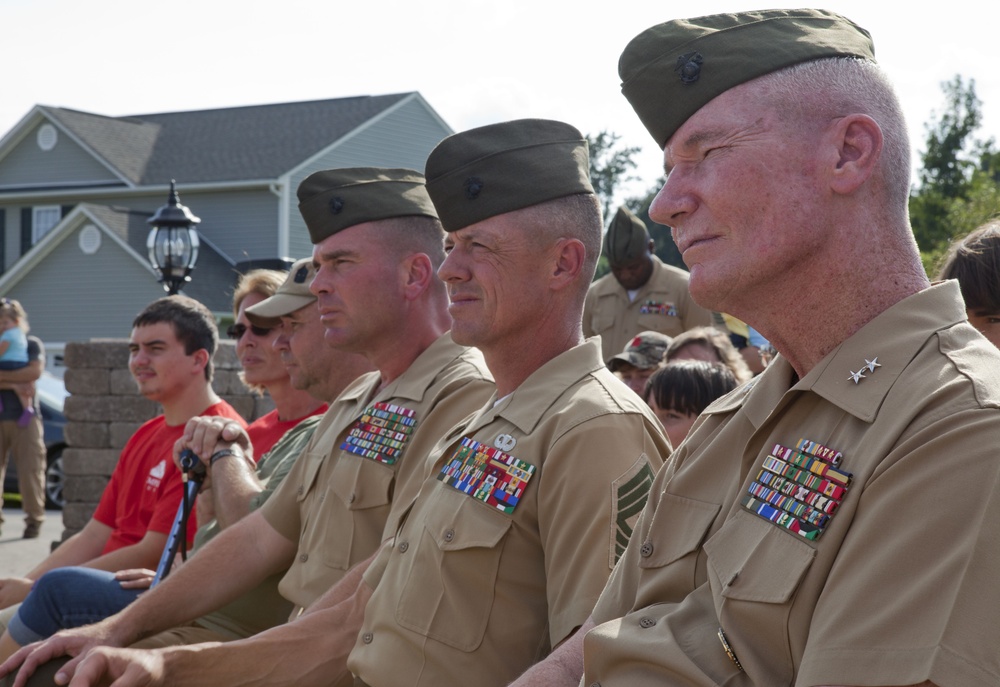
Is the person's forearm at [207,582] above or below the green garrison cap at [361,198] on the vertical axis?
below

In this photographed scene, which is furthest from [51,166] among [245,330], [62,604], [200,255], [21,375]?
[62,604]

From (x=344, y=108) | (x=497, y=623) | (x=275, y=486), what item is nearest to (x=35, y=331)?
(x=344, y=108)

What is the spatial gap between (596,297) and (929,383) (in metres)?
5.63

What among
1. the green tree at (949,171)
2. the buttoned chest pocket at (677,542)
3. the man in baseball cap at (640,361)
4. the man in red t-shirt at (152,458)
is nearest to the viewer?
the buttoned chest pocket at (677,542)

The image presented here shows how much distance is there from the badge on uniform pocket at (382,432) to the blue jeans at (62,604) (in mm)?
1103

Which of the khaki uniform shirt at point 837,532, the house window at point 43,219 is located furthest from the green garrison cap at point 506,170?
the house window at point 43,219

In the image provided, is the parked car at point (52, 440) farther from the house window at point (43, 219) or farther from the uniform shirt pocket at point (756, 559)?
the house window at point (43, 219)

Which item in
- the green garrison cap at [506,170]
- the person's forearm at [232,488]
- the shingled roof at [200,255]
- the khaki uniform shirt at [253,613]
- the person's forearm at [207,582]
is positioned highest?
the green garrison cap at [506,170]

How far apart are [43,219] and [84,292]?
12.2 feet

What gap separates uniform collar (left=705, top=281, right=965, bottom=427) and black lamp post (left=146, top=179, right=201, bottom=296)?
31.5 ft

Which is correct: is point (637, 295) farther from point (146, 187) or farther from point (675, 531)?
point (146, 187)

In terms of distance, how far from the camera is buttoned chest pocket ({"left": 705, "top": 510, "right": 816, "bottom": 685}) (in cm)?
168

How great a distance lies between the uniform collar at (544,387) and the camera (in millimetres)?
2859

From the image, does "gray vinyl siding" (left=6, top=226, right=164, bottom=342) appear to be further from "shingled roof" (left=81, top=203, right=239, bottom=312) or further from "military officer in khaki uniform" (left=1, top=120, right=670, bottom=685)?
"military officer in khaki uniform" (left=1, top=120, right=670, bottom=685)
